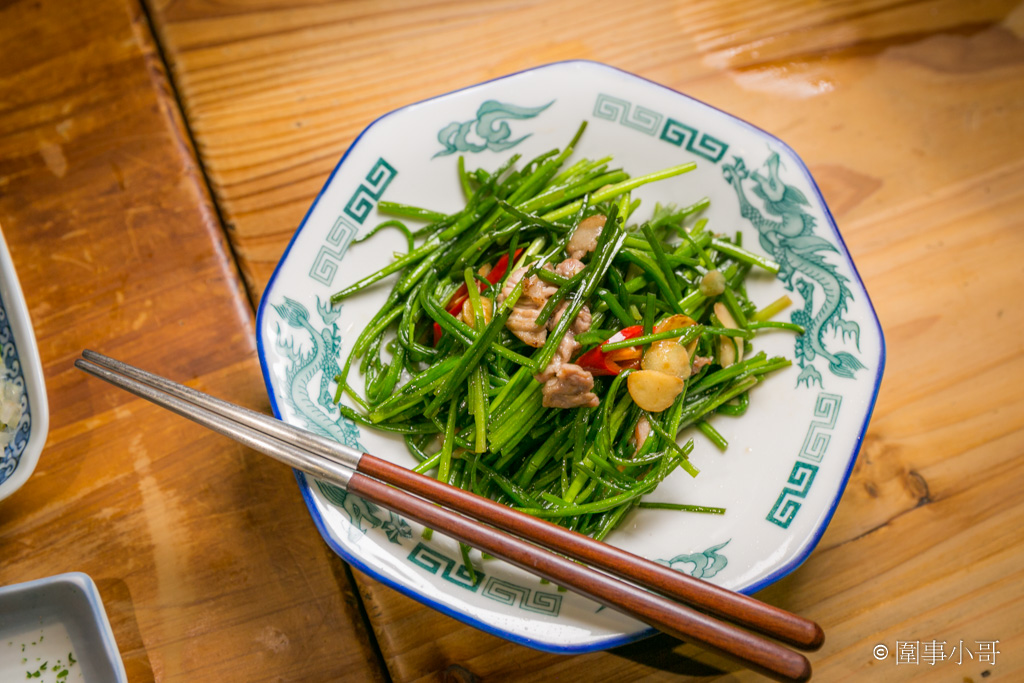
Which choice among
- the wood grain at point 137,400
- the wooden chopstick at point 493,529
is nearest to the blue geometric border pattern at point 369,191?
the wood grain at point 137,400

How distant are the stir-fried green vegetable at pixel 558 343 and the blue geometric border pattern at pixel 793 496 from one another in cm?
18

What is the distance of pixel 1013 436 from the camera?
194cm

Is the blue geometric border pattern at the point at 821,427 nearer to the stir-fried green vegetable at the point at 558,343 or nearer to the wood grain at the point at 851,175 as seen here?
the stir-fried green vegetable at the point at 558,343

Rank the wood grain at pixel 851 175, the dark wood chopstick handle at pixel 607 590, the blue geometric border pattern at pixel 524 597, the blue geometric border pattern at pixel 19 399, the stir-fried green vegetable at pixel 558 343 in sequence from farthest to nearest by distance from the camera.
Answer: the wood grain at pixel 851 175, the blue geometric border pattern at pixel 19 399, the stir-fried green vegetable at pixel 558 343, the blue geometric border pattern at pixel 524 597, the dark wood chopstick handle at pixel 607 590

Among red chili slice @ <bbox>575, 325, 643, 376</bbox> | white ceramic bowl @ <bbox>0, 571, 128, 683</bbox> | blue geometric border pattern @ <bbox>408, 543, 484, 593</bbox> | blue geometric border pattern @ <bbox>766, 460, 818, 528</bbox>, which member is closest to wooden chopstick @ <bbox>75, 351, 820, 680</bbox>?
blue geometric border pattern @ <bbox>408, 543, 484, 593</bbox>

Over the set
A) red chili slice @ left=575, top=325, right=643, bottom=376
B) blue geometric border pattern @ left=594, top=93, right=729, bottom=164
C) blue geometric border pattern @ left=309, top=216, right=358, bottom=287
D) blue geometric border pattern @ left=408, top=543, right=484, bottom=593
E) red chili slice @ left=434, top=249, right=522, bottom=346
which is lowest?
blue geometric border pattern @ left=408, top=543, right=484, bottom=593

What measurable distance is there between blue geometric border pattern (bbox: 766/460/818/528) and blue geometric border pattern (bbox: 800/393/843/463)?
36 millimetres

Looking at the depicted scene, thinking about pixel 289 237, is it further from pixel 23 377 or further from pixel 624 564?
pixel 624 564

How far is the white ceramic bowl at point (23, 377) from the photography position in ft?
5.43

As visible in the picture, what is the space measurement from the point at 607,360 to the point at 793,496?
1.92 feet

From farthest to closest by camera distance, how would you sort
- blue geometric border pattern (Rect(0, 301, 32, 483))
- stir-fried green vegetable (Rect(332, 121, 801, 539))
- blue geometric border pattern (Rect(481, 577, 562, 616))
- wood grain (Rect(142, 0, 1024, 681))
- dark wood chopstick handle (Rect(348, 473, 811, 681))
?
wood grain (Rect(142, 0, 1024, 681)), blue geometric border pattern (Rect(0, 301, 32, 483)), stir-fried green vegetable (Rect(332, 121, 801, 539)), blue geometric border pattern (Rect(481, 577, 562, 616)), dark wood chopstick handle (Rect(348, 473, 811, 681))

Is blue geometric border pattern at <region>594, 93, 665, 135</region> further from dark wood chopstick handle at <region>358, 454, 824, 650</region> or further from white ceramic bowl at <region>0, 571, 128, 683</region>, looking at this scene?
white ceramic bowl at <region>0, 571, 128, 683</region>

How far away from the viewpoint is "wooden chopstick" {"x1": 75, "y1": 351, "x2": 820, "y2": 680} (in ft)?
3.97

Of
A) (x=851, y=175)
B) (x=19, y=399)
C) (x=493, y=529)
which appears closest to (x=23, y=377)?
(x=19, y=399)
